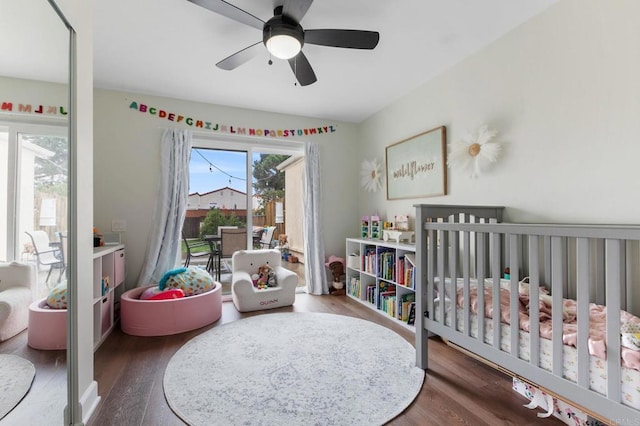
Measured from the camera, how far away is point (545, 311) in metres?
1.57

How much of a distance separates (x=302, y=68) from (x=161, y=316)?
2399 millimetres

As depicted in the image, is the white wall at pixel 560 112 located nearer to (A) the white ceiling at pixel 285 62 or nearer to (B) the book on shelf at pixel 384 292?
(A) the white ceiling at pixel 285 62

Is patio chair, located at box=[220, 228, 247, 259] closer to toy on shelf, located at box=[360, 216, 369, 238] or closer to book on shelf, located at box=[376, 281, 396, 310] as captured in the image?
toy on shelf, located at box=[360, 216, 369, 238]

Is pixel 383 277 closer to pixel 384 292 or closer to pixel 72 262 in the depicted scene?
pixel 384 292

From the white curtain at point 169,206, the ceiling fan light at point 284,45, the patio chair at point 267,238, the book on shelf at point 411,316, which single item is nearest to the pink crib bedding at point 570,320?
the book on shelf at point 411,316

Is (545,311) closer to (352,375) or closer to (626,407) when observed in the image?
(626,407)

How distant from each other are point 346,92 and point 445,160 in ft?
4.41

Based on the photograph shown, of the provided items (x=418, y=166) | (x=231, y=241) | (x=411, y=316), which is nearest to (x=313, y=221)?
(x=231, y=241)

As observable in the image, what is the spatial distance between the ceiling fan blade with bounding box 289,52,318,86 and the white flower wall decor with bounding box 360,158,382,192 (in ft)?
5.54

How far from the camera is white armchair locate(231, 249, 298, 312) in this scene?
9.98ft

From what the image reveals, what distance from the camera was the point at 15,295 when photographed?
100cm

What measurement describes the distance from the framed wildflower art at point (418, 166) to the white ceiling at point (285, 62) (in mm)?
611

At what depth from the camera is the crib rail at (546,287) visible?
1.07 m


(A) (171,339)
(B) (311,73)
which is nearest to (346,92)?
(B) (311,73)
